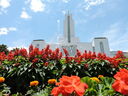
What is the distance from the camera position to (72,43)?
41.4 m

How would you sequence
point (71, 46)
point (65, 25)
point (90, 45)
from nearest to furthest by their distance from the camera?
point (71, 46) → point (90, 45) → point (65, 25)

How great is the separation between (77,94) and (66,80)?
9 centimetres

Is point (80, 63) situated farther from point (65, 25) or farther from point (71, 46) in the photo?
point (65, 25)

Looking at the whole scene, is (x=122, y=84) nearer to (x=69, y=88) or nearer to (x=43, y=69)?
(x=69, y=88)

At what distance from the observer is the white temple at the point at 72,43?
4059 cm

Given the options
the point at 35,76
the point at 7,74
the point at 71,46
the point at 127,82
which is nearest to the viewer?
the point at 127,82

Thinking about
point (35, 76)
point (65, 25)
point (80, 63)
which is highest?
point (65, 25)

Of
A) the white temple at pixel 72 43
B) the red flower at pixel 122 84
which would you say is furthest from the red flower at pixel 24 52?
the white temple at pixel 72 43

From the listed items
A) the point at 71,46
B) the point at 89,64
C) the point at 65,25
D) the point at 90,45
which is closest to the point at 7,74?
the point at 89,64

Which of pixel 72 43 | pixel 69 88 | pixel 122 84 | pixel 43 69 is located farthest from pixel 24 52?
pixel 72 43

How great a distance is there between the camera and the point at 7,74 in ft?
11.1

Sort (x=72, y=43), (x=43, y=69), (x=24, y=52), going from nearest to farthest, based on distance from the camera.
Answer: (x=43, y=69) < (x=24, y=52) < (x=72, y=43)

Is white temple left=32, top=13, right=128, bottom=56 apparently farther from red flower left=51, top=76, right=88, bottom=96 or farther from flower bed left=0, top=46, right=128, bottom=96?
red flower left=51, top=76, right=88, bottom=96

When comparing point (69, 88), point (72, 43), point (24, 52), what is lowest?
point (69, 88)
